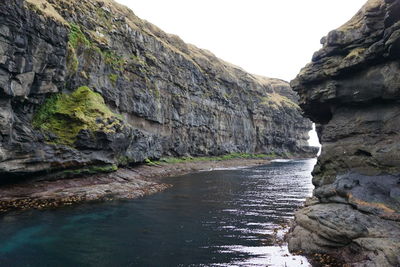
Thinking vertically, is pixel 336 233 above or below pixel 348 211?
below

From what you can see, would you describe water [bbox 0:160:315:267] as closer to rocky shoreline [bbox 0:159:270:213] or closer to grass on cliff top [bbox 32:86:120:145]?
rocky shoreline [bbox 0:159:270:213]

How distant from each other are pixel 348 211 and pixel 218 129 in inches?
4085

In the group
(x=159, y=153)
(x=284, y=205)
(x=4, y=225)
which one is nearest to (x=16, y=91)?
(x=4, y=225)

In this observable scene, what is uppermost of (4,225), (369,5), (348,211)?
(369,5)

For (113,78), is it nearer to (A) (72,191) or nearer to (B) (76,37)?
(B) (76,37)

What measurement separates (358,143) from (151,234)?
1934 cm

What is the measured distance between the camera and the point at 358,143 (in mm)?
25609

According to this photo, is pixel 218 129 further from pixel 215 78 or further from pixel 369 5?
pixel 369 5

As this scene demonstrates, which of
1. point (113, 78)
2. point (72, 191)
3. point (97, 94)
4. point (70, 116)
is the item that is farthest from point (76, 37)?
point (72, 191)

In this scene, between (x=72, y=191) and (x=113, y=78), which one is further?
(x=113, y=78)

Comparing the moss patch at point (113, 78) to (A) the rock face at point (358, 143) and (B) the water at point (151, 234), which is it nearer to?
(B) the water at point (151, 234)

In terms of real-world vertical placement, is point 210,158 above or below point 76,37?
below

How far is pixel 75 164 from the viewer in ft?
143

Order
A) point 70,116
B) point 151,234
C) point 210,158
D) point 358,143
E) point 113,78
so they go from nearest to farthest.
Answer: point 151,234
point 358,143
point 70,116
point 113,78
point 210,158
